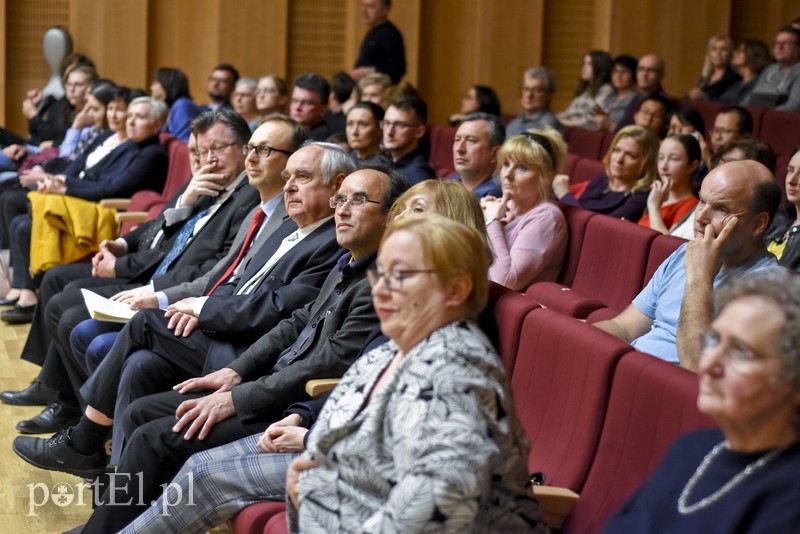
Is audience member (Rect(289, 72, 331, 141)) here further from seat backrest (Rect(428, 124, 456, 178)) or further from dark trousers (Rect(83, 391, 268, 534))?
dark trousers (Rect(83, 391, 268, 534))

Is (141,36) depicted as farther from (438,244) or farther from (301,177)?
(438,244)

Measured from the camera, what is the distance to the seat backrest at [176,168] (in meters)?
5.70

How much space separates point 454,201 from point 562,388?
0.56 m

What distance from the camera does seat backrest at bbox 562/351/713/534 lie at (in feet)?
6.45

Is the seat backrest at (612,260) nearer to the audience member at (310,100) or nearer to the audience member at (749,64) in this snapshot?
the audience member at (310,100)

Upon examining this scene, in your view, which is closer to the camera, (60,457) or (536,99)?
(60,457)

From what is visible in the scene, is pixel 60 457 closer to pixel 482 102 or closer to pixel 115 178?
pixel 115 178

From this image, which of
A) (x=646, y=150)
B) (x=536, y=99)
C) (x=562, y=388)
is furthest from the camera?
(x=536, y=99)

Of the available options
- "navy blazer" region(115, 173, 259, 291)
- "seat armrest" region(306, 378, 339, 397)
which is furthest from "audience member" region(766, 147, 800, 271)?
"navy blazer" region(115, 173, 259, 291)

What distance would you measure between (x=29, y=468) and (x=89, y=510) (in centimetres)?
42

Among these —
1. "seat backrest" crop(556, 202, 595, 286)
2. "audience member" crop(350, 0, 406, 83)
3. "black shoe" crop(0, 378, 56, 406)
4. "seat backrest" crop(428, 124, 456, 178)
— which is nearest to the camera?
"seat backrest" crop(556, 202, 595, 286)

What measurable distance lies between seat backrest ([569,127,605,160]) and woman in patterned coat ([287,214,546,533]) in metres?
5.14

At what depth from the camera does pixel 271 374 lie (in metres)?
3.08

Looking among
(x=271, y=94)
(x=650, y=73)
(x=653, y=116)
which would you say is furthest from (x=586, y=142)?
(x=271, y=94)
